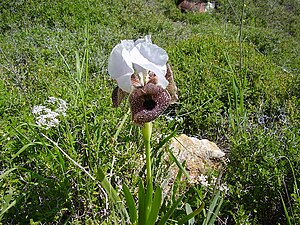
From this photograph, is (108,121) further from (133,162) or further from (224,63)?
(224,63)

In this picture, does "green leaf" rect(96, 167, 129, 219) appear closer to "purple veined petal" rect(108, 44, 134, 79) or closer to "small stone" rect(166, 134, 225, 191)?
"purple veined petal" rect(108, 44, 134, 79)

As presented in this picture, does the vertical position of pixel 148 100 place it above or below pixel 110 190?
above

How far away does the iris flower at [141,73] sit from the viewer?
4.58 feet

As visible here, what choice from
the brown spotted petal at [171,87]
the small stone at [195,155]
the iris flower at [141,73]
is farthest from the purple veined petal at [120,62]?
the small stone at [195,155]

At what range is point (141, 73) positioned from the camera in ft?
4.79

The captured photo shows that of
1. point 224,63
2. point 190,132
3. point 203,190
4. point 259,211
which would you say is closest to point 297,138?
point 259,211

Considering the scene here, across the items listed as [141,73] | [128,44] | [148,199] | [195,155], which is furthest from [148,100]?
[195,155]

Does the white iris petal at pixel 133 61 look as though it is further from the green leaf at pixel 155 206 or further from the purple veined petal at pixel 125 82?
the green leaf at pixel 155 206

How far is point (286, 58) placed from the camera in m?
8.30

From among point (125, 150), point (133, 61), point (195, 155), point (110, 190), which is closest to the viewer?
point (133, 61)

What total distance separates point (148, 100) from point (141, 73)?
4.4 inches

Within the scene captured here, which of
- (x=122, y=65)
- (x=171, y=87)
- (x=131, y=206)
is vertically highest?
(x=122, y=65)

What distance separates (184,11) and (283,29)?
3382mm

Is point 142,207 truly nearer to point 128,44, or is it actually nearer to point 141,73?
point 141,73
